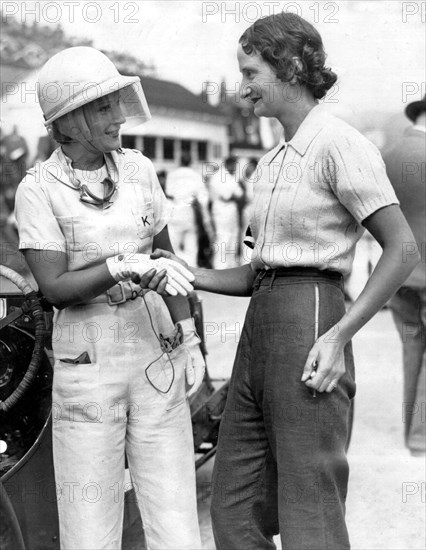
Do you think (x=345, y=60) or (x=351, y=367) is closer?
(x=351, y=367)

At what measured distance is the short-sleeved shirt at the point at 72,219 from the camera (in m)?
2.42

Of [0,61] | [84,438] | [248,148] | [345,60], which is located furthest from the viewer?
[248,148]

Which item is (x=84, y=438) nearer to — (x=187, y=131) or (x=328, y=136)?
(x=328, y=136)

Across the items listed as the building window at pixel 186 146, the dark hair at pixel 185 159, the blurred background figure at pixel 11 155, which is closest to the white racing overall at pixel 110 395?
the blurred background figure at pixel 11 155

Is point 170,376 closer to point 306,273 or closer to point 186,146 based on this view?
point 306,273

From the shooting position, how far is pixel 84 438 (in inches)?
96.8

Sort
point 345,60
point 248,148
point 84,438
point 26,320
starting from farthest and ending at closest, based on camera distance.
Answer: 1. point 248,148
2. point 345,60
3. point 26,320
4. point 84,438

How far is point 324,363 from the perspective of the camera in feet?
7.16

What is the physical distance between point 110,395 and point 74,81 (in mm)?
955

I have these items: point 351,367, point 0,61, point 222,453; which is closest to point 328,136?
point 351,367

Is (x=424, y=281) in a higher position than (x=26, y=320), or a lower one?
lower

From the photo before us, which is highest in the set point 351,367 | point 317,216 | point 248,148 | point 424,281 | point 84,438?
point 317,216

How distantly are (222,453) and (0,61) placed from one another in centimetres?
950

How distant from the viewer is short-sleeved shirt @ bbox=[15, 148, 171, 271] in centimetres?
Answer: 242
